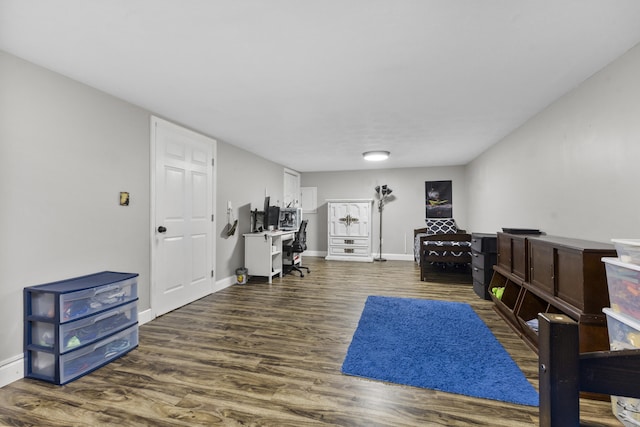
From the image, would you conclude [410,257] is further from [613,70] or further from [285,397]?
[285,397]

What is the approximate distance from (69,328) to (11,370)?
48cm

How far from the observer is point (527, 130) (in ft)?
11.5

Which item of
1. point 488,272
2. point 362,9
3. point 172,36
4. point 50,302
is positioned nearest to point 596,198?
point 488,272

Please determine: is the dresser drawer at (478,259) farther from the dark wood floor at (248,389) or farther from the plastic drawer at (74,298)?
the plastic drawer at (74,298)

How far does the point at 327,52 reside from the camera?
6.61 ft

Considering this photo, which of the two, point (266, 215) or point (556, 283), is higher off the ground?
point (266, 215)

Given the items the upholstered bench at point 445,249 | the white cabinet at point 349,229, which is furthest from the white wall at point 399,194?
the upholstered bench at point 445,249

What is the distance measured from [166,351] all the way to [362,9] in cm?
288

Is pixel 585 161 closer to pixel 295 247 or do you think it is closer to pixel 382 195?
pixel 295 247

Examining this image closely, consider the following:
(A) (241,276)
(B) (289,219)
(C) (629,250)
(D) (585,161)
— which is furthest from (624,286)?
(B) (289,219)

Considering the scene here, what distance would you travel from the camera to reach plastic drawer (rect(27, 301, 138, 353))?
197 centimetres

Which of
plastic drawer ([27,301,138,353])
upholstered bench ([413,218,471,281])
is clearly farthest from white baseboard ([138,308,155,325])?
upholstered bench ([413,218,471,281])

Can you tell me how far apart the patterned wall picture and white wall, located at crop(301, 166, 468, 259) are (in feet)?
0.31

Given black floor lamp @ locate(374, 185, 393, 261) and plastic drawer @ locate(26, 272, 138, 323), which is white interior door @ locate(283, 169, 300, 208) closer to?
black floor lamp @ locate(374, 185, 393, 261)
